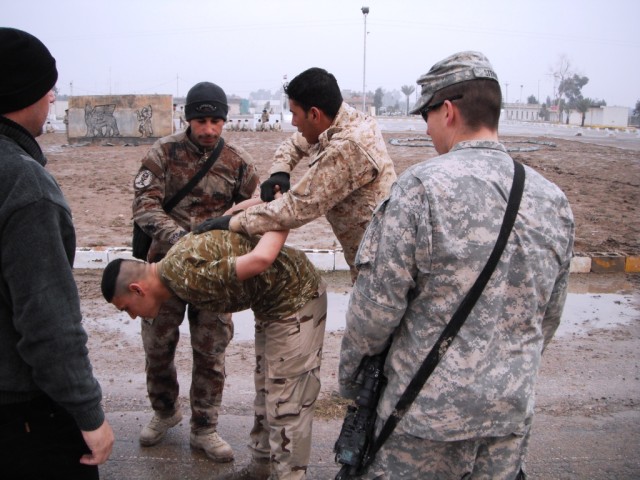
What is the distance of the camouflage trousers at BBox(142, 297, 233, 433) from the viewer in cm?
360

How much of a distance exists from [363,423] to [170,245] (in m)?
1.79

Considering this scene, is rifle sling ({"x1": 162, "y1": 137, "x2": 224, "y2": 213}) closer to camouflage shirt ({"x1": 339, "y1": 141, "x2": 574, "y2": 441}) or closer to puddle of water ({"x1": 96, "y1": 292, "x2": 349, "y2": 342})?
camouflage shirt ({"x1": 339, "y1": 141, "x2": 574, "y2": 441})

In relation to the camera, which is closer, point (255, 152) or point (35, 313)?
point (35, 313)

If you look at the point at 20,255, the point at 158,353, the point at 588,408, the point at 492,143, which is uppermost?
the point at 492,143

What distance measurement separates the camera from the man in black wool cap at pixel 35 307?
1.81 m

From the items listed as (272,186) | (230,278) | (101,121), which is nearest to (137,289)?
(230,278)

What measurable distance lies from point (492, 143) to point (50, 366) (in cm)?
→ 160

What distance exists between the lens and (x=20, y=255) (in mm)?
1798

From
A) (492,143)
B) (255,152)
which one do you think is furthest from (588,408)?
(255,152)

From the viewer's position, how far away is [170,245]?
3570 millimetres

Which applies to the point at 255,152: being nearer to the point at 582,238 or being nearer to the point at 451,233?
the point at 582,238

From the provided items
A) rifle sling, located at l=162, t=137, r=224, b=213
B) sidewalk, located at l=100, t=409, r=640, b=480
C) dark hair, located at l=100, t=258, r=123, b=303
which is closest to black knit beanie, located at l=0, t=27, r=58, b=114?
dark hair, located at l=100, t=258, r=123, b=303

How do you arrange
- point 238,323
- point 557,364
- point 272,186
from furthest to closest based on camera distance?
point 238,323
point 557,364
point 272,186

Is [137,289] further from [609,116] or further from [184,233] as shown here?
[609,116]
